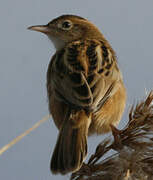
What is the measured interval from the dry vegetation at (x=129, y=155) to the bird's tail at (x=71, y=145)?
25 centimetres

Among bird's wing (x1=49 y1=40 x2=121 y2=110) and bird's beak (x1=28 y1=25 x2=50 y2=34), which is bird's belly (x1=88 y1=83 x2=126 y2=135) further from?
bird's beak (x1=28 y1=25 x2=50 y2=34)

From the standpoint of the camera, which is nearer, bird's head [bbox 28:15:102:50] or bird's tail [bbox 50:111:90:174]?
bird's tail [bbox 50:111:90:174]

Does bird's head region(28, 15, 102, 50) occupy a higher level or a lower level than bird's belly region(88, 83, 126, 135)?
higher

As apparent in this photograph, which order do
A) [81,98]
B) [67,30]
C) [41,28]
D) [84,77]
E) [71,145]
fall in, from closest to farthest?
[71,145], [81,98], [84,77], [41,28], [67,30]

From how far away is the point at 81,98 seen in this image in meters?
3.27

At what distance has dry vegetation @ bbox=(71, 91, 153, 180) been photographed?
2252mm

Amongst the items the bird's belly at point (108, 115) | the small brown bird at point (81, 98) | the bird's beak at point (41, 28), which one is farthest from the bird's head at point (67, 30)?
the bird's belly at point (108, 115)

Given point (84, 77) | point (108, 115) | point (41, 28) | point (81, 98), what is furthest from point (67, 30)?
point (81, 98)

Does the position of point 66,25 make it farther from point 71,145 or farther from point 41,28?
point 71,145

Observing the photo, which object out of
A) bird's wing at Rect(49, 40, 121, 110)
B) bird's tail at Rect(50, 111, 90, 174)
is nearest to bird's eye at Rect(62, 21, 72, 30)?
bird's wing at Rect(49, 40, 121, 110)

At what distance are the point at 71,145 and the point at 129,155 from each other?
76cm

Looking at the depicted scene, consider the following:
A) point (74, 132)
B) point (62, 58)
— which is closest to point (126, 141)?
point (74, 132)

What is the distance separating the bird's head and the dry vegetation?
8.92 feet

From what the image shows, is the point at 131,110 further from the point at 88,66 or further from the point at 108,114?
the point at 88,66
